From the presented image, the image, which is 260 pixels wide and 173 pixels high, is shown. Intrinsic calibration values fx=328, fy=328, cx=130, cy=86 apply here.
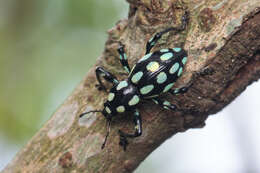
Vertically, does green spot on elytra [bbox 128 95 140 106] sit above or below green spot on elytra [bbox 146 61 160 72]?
below

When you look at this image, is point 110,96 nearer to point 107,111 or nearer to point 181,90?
point 107,111

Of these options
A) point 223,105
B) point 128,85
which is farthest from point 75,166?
point 223,105

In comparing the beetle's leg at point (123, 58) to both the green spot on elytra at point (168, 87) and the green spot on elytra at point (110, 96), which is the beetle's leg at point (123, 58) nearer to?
the green spot on elytra at point (110, 96)

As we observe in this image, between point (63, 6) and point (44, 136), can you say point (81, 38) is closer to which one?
point (63, 6)

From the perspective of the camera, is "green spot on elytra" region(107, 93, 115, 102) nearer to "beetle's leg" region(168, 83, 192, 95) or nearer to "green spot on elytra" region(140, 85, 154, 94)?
"green spot on elytra" region(140, 85, 154, 94)

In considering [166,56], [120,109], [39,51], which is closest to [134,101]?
[120,109]

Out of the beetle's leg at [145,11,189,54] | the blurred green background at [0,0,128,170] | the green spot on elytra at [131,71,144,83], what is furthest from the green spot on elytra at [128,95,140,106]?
the blurred green background at [0,0,128,170]

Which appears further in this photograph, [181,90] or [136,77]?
[136,77]
